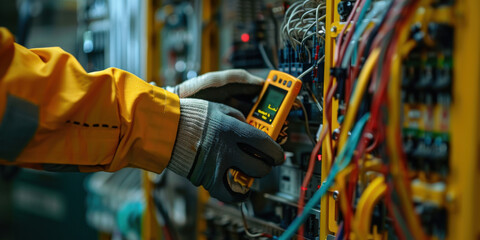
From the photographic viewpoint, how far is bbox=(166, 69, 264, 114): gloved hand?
1380mm

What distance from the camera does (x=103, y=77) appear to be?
115 centimetres

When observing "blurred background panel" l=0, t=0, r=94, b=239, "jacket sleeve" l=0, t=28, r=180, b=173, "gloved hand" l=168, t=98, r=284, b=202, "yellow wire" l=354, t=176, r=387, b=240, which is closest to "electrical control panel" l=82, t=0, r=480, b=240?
"yellow wire" l=354, t=176, r=387, b=240

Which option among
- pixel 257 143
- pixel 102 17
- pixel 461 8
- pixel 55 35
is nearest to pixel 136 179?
pixel 102 17

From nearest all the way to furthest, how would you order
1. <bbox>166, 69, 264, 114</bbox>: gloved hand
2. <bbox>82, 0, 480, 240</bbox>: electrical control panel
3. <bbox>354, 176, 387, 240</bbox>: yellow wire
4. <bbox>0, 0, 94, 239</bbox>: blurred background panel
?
<bbox>82, 0, 480, 240</bbox>: electrical control panel, <bbox>354, 176, 387, 240</bbox>: yellow wire, <bbox>166, 69, 264, 114</bbox>: gloved hand, <bbox>0, 0, 94, 239</bbox>: blurred background panel

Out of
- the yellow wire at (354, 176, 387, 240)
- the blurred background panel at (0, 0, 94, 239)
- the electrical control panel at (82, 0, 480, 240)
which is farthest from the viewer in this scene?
the blurred background panel at (0, 0, 94, 239)

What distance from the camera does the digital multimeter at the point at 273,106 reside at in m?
1.28

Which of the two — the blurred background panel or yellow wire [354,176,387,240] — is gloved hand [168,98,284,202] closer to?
yellow wire [354,176,387,240]

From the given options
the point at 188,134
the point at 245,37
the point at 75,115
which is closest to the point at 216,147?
the point at 188,134

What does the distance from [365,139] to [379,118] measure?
116 millimetres

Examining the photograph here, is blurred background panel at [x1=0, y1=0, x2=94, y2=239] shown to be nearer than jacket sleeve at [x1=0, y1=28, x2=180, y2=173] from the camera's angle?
No

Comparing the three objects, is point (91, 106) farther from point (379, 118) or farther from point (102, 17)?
point (102, 17)

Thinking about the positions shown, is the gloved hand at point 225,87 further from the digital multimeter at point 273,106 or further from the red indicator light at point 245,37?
the red indicator light at point 245,37

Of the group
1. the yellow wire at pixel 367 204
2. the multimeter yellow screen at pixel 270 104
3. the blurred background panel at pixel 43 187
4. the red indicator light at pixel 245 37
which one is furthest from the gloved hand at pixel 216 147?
the blurred background panel at pixel 43 187

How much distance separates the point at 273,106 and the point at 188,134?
0.95ft
